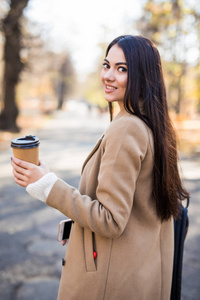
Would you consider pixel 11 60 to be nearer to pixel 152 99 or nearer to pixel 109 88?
pixel 109 88

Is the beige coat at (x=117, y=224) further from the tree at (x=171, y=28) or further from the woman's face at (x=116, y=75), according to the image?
the tree at (x=171, y=28)

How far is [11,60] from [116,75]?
14600 millimetres

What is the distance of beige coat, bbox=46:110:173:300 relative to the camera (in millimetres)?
1321

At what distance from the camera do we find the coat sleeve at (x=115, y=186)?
131 cm

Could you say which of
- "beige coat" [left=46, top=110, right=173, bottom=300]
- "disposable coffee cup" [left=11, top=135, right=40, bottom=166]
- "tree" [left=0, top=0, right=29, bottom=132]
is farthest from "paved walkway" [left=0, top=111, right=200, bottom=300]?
"tree" [left=0, top=0, right=29, bottom=132]

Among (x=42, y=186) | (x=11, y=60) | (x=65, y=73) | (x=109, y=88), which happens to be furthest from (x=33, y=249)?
(x=65, y=73)

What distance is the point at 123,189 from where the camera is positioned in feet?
4.31

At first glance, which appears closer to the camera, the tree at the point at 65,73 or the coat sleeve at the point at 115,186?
the coat sleeve at the point at 115,186

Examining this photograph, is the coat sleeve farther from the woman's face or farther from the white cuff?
the woman's face

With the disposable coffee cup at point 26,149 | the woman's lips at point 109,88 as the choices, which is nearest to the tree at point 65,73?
the woman's lips at point 109,88

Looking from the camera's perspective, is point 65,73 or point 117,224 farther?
point 65,73

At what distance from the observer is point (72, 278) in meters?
1.54

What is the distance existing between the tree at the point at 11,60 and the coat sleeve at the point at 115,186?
14.1 meters

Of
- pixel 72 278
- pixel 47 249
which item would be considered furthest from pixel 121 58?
pixel 47 249
